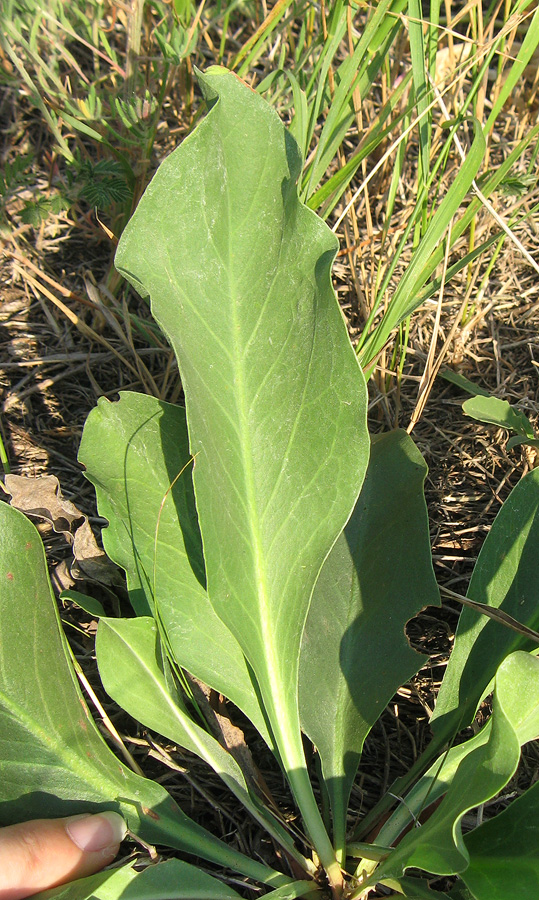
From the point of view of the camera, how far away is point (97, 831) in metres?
1.06

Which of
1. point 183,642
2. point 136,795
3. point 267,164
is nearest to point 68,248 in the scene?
point 267,164

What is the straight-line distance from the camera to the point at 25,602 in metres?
1.08

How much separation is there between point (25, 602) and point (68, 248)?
1.09 meters

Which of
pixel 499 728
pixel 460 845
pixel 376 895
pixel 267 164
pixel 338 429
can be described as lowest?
pixel 376 895

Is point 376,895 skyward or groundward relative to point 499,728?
groundward

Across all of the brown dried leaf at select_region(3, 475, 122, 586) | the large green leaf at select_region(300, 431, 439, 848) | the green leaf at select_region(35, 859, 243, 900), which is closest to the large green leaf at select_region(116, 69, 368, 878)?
the large green leaf at select_region(300, 431, 439, 848)

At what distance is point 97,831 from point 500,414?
3.19 feet

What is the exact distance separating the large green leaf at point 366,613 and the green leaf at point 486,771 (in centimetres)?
22

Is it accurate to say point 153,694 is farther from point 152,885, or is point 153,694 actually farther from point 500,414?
point 500,414

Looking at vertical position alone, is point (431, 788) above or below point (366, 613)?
below

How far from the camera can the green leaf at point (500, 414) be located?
1.36m

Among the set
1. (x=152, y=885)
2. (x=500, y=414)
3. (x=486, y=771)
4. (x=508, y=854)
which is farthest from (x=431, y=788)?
(x=500, y=414)

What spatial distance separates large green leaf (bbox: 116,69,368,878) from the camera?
3.30 ft

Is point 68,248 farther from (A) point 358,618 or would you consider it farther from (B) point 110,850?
(B) point 110,850
